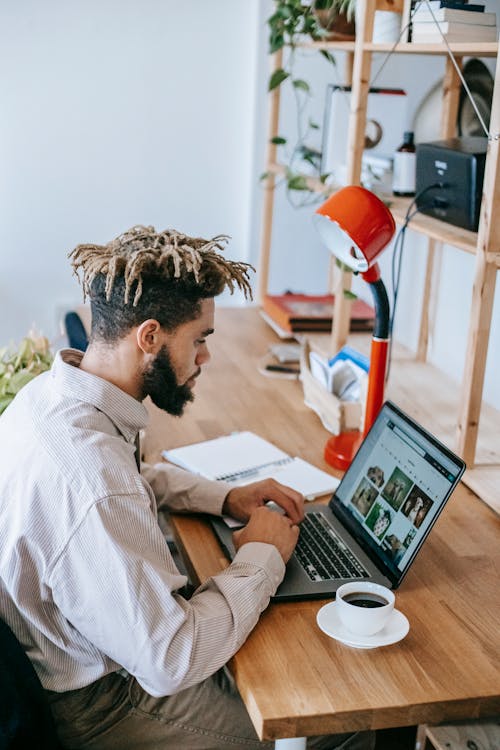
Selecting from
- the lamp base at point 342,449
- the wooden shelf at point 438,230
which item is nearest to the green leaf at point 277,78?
the wooden shelf at point 438,230

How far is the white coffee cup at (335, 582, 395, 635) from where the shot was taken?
128 cm

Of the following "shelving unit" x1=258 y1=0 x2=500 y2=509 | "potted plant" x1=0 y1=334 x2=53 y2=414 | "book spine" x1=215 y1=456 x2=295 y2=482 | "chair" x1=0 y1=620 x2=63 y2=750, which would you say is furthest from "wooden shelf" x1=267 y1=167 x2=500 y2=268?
"chair" x1=0 y1=620 x2=63 y2=750

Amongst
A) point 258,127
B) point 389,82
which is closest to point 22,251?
point 258,127

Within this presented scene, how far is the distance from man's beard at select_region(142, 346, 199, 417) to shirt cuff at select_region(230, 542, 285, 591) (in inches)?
10.7

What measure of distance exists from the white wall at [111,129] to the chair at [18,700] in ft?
8.34

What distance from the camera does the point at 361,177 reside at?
7.95 feet

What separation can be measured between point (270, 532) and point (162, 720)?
1.13ft

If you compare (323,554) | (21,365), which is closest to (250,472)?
(323,554)

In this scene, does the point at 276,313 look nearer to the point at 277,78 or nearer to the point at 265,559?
the point at 277,78

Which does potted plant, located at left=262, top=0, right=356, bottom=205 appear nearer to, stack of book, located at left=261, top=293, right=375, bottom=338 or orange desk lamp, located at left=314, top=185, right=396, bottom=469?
stack of book, located at left=261, top=293, right=375, bottom=338

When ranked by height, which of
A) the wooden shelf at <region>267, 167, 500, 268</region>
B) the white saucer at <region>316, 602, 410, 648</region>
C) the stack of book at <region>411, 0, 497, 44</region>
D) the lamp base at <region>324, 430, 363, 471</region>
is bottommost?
the white saucer at <region>316, 602, 410, 648</region>

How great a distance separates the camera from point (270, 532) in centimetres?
151

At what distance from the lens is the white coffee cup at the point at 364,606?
1282 millimetres

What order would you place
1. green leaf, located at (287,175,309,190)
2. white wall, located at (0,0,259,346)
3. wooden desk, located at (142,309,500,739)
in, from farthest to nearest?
1. white wall, located at (0,0,259,346)
2. green leaf, located at (287,175,309,190)
3. wooden desk, located at (142,309,500,739)
